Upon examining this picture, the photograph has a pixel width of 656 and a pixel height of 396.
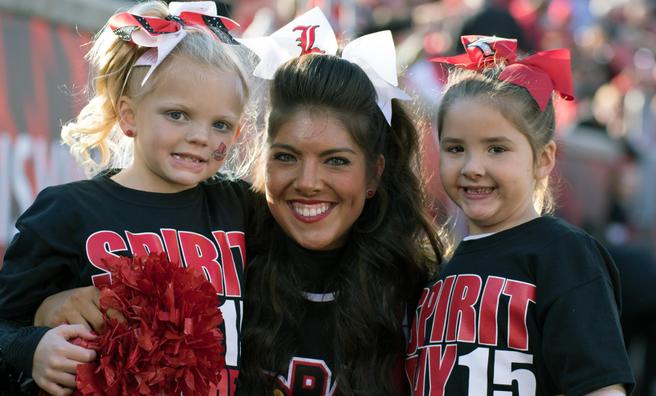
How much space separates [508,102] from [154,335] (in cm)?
138

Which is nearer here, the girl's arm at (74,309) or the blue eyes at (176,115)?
the girl's arm at (74,309)

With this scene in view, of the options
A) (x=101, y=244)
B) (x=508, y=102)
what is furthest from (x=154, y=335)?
(x=508, y=102)

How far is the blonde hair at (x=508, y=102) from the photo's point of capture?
3377 millimetres

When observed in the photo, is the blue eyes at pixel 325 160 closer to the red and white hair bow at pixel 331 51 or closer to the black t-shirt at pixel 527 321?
the red and white hair bow at pixel 331 51

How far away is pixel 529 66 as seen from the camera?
11.6 ft

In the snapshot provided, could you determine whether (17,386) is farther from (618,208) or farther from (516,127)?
(618,208)

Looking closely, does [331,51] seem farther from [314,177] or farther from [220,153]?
[220,153]

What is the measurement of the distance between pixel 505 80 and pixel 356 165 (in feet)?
1.90

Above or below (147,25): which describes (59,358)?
below

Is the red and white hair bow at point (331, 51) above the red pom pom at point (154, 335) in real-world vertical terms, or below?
above

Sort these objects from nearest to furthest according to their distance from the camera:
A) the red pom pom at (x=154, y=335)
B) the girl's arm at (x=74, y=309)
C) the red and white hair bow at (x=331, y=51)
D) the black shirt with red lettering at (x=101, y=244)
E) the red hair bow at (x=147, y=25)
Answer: the red pom pom at (x=154, y=335), the girl's arm at (x=74, y=309), the black shirt with red lettering at (x=101, y=244), the red hair bow at (x=147, y=25), the red and white hair bow at (x=331, y=51)

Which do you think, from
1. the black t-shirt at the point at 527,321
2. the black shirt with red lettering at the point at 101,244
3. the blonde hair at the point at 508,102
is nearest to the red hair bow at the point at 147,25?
the black shirt with red lettering at the point at 101,244

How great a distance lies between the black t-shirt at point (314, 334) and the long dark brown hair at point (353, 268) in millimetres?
27

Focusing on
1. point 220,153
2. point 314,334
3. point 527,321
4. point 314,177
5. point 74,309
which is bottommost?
point 314,334
